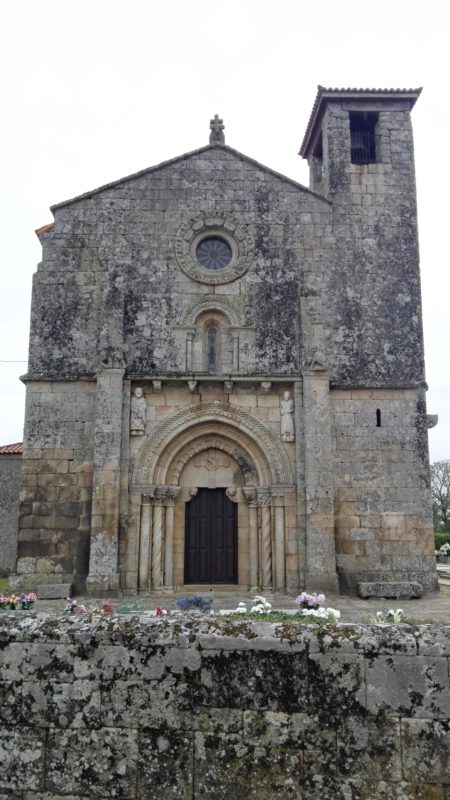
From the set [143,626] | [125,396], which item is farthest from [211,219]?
[143,626]

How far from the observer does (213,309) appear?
1405 cm

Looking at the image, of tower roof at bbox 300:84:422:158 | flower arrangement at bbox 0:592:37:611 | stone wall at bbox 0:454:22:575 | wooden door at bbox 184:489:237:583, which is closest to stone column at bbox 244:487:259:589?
wooden door at bbox 184:489:237:583

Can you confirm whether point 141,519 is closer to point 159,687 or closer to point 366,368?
point 366,368

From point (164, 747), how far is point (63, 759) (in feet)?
1.73

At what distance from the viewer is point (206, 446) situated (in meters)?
13.9

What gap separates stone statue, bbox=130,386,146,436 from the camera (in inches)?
525

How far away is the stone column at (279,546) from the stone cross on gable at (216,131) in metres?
8.40

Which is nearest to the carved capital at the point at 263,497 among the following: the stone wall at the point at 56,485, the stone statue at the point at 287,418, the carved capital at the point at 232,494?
the carved capital at the point at 232,494

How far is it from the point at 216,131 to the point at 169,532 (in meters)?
9.37

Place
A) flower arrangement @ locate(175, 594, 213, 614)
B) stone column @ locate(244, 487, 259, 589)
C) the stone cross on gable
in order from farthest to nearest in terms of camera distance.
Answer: the stone cross on gable → stone column @ locate(244, 487, 259, 589) → flower arrangement @ locate(175, 594, 213, 614)

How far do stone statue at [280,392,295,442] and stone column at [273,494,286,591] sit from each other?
4.09 feet

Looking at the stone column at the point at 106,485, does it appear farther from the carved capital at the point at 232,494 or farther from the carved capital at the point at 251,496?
the carved capital at the point at 251,496

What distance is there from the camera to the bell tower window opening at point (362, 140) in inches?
627

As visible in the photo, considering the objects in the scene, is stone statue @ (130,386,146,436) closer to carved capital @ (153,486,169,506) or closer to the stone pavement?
carved capital @ (153,486,169,506)
